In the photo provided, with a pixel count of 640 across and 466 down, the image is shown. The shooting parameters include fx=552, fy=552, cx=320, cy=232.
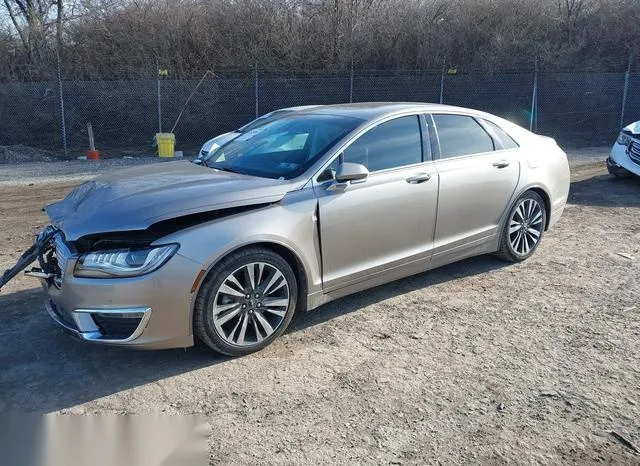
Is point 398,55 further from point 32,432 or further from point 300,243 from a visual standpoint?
point 32,432

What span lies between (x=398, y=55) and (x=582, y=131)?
710 cm

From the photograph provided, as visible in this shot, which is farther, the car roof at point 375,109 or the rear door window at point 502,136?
the rear door window at point 502,136

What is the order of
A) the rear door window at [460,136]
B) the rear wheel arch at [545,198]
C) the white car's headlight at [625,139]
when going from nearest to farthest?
the rear door window at [460,136], the rear wheel arch at [545,198], the white car's headlight at [625,139]

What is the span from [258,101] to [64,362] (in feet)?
48.6

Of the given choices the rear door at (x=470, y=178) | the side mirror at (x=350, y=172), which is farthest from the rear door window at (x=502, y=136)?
the side mirror at (x=350, y=172)

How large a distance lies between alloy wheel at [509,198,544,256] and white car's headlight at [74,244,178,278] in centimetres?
354

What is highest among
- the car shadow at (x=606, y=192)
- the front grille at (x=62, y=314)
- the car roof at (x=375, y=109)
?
the car roof at (x=375, y=109)

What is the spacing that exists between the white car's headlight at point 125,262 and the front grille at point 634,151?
882 cm

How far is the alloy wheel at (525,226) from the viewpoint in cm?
556

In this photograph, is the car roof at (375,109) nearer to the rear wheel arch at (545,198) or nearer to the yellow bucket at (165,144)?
the rear wheel arch at (545,198)

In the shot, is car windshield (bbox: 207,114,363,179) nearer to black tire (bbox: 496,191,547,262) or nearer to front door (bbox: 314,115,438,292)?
front door (bbox: 314,115,438,292)

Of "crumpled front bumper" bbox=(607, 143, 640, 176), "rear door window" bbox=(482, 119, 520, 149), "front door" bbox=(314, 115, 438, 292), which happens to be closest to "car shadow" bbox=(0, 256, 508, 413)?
"front door" bbox=(314, 115, 438, 292)

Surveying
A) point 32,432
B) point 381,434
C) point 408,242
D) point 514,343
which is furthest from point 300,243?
point 32,432

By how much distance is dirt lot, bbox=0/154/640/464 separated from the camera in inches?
115
